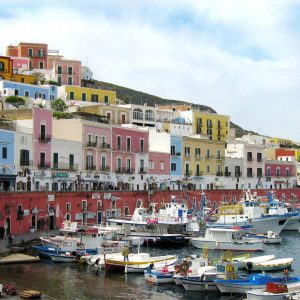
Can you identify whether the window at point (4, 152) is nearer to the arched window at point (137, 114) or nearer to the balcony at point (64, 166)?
the balcony at point (64, 166)

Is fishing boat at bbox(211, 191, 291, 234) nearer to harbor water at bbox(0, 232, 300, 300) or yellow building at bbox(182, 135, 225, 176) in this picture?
yellow building at bbox(182, 135, 225, 176)

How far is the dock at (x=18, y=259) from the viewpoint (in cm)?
4203

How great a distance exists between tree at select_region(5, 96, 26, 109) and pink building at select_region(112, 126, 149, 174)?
16.4 m

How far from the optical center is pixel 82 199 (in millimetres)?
60031

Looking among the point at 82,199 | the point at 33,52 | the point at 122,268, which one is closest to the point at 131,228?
the point at 82,199

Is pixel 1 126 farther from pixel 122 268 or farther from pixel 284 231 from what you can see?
pixel 284 231

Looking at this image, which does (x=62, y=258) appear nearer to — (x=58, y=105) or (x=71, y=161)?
(x=71, y=161)

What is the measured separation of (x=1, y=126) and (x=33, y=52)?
5419 cm

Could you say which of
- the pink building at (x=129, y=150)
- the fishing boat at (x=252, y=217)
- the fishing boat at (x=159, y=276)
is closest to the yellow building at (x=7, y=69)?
the pink building at (x=129, y=150)

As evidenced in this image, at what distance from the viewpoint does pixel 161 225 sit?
57.2 meters

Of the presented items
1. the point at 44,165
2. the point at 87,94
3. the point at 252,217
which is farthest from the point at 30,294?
the point at 87,94

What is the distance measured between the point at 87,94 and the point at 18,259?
183ft

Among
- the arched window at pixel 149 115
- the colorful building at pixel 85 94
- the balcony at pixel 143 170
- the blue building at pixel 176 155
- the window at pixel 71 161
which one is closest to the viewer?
the window at pixel 71 161

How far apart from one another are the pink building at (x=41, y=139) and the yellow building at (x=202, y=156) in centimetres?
2373
